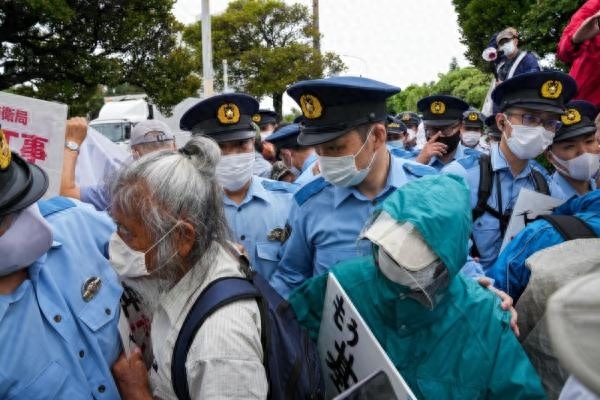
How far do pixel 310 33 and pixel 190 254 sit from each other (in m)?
36.7

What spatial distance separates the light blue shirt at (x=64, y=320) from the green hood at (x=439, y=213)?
3.35ft

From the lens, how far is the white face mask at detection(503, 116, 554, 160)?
304cm

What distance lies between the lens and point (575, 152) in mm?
3182

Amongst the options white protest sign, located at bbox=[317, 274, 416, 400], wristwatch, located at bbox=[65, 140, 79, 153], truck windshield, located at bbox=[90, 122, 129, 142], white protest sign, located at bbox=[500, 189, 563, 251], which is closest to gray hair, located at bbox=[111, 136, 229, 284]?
white protest sign, located at bbox=[317, 274, 416, 400]

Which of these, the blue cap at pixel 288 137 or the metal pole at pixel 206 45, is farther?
the metal pole at pixel 206 45

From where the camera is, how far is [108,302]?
186 cm

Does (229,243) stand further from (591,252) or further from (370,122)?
(591,252)

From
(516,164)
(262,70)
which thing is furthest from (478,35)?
(262,70)

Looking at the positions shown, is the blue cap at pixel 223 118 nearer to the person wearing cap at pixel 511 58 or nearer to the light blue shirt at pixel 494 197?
the light blue shirt at pixel 494 197

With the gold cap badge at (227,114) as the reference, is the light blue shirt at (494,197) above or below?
below

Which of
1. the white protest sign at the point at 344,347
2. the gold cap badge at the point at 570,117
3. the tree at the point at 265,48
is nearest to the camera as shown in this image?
the white protest sign at the point at 344,347

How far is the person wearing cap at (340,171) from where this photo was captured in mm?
2330

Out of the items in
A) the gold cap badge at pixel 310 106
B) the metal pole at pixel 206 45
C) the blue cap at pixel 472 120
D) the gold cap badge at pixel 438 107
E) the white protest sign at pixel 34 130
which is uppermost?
the metal pole at pixel 206 45

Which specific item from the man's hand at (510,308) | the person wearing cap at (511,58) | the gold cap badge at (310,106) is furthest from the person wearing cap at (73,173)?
the person wearing cap at (511,58)
